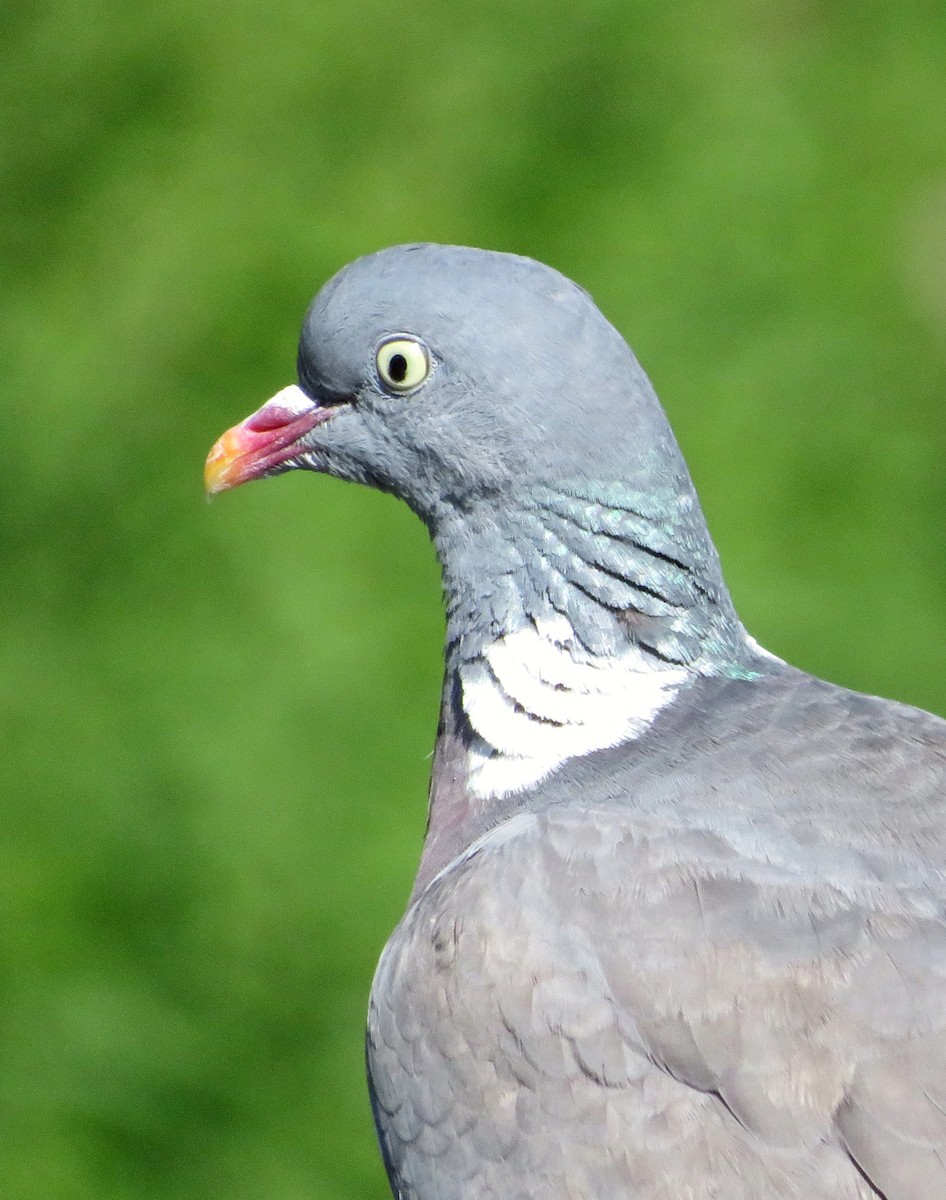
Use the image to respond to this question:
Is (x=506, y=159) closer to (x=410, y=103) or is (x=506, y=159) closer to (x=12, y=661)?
(x=410, y=103)

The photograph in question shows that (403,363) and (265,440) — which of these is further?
(265,440)

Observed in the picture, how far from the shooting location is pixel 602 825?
2600 mm

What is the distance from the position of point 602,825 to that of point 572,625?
0.41 m

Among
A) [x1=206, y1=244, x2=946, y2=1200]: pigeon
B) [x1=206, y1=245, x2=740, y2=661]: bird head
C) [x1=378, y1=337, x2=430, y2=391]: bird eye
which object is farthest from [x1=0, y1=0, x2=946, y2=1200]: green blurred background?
[x1=378, y1=337, x2=430, y2=391]: bird eye

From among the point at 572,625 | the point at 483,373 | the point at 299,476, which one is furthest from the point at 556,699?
the point at 299,476

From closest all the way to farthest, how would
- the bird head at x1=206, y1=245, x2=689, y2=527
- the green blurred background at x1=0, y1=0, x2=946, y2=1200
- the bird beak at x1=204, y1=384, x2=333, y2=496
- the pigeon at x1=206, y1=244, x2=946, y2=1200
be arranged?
the pigeon at x1=206, y1=244, x2=946, y2=1200 < the bird head at x1=206, y1=245, x2=689, y2=527 < the bird beak at x1=204, y1=384, x2=333, y2=496 < the green blurred background at x1=0, y1=0, x2=946, y2=1200

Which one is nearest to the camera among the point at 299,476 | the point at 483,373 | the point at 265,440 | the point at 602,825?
the point at 602,825

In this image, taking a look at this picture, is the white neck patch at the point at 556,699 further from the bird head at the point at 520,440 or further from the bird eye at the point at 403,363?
the bird eye at the point at 403,363

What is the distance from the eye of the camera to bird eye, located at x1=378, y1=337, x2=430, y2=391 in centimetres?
286

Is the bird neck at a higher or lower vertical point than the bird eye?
lower

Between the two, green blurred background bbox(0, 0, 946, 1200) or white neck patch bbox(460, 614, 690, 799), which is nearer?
white neck patch bbox(460, 614, 690, 799)

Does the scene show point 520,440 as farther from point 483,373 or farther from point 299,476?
point 299,476

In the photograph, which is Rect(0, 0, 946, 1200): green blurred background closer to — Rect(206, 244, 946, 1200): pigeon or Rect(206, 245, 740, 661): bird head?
Rect(206, 244, 946, 1200): pigeon

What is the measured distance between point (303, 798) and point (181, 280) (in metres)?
1.99
